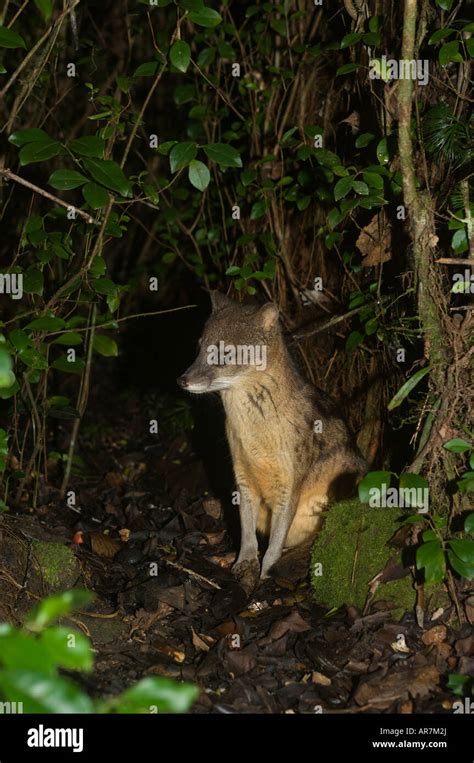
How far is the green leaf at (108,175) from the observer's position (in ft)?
15.1

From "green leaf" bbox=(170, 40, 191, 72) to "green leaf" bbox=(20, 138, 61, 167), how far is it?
0.89 m

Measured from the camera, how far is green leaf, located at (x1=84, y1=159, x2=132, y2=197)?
459 centimetres

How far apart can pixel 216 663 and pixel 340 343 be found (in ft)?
11.2

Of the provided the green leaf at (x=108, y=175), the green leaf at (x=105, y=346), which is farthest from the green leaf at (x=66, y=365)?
the green leaf at (x=108, y=175)

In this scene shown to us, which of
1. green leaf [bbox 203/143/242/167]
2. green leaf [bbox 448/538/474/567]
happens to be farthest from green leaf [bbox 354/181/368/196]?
green leaf [bbox 448/538/474/567]

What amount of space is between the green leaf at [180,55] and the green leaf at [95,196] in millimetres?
861

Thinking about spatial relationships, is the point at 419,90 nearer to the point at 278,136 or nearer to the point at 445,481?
the point at 278,136

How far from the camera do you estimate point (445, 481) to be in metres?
5.30

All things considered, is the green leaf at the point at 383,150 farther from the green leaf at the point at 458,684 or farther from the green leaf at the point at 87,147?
the green leaf at the point at 458,684

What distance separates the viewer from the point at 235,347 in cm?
630

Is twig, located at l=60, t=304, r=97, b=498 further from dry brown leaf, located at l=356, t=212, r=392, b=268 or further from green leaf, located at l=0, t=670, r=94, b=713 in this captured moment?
green leaf, located at l=0, t=670, r=94, b=713

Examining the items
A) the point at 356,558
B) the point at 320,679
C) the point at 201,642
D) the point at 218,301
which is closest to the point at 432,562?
the point at 320,679
